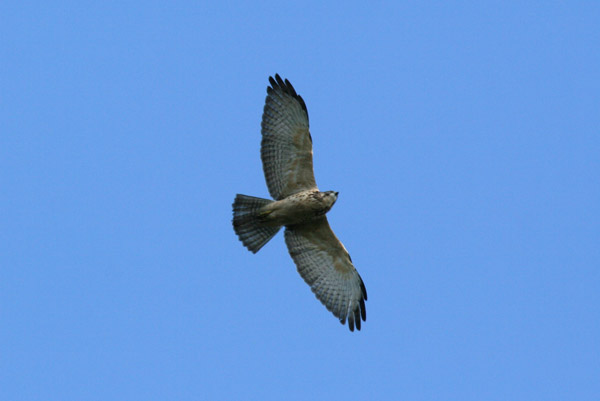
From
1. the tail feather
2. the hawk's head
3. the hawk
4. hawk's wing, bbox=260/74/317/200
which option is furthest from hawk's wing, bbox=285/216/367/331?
hawk's wing, bbox=260/74/317/200

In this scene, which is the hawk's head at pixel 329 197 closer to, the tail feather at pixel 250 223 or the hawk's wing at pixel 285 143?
the hawk's wing at pixel 285 143

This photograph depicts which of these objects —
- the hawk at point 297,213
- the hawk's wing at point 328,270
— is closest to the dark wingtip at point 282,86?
the hawk at point 297,213

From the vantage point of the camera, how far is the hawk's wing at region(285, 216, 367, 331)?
54.9 ft

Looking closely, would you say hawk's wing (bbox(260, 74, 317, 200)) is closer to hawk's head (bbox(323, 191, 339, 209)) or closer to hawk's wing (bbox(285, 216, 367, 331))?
hawk's head (bbox(323, 191, 339, 209))

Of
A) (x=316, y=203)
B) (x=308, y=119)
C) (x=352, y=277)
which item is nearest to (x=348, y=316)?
(x=352, y=277)

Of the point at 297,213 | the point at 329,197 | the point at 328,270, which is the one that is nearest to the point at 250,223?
the point at 297,213

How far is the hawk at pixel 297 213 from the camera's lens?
16312 millimetres

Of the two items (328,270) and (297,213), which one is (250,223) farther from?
(328,270)

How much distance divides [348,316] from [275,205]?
2091mm

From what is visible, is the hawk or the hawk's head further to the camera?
the hawk

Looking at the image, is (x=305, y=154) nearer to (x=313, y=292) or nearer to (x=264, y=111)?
(x=264, y=111)

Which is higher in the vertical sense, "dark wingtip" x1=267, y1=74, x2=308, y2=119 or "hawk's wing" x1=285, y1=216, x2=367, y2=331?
"dark wingtip" x1=267, y1=74, x2=308, y2=119

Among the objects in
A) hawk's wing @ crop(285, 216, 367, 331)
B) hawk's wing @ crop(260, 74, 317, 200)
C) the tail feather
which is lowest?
hawk's wing @ crop(285, 216, 367, 331)

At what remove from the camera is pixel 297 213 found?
53.6 feet
